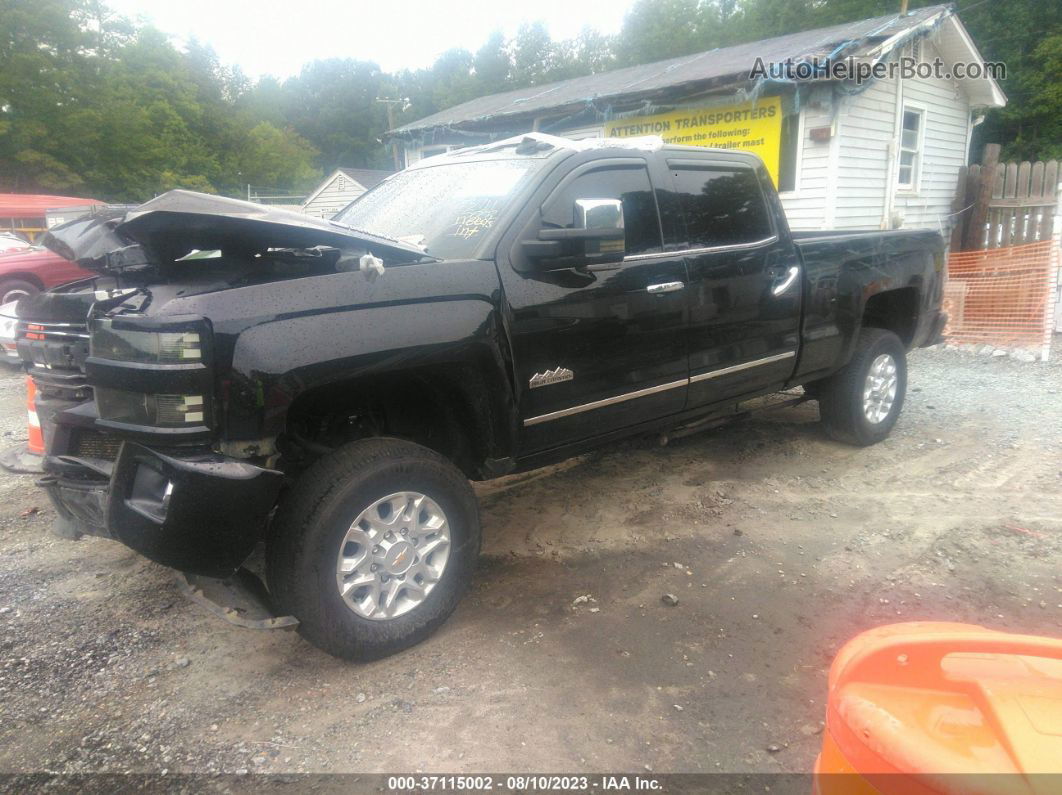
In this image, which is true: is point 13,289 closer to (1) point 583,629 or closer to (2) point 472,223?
(2) point 472,223

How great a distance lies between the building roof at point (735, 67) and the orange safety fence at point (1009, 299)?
129 inches

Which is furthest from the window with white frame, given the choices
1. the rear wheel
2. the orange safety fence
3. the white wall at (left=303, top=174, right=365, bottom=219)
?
the white wall at (left=303, top=174, right=365, bottom=219)

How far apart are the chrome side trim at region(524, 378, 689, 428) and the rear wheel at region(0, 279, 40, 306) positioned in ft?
31.2

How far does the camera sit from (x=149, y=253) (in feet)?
8.70

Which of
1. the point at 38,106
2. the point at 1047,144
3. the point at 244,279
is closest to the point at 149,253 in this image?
the point at 244,279

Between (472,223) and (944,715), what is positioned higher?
(472,223)

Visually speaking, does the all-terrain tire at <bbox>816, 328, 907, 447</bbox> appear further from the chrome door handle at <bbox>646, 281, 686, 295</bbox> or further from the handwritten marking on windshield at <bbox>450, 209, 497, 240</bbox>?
the handwritten marking on windshield at <bbox>450, 209, 497, 240</bbox>

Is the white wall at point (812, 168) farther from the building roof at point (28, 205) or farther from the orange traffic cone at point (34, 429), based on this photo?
the building roof at point (28, 205)

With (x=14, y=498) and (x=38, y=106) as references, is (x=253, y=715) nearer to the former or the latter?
(x=14, y=498)

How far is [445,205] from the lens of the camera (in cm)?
352

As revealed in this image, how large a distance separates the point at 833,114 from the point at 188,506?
33.5ft

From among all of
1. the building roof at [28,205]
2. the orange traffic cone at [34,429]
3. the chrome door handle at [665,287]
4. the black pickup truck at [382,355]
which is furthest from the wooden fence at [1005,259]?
the building roof at [28,205]

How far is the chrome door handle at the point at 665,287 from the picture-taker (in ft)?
11.5

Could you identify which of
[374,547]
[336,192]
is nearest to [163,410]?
[374,547]
